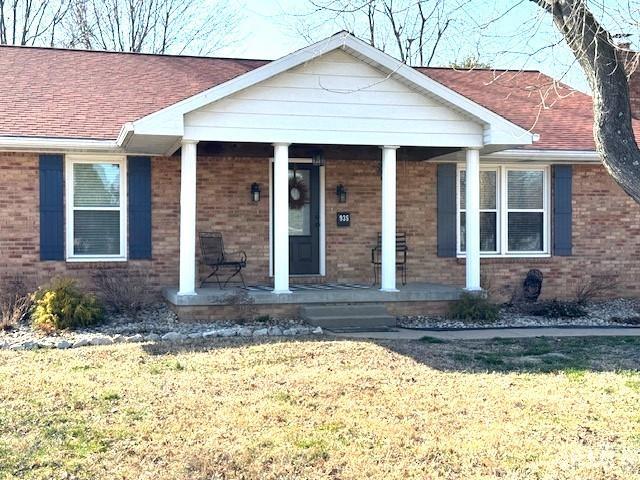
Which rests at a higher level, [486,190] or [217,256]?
[486,190]

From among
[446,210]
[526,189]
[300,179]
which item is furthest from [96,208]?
[526,189]

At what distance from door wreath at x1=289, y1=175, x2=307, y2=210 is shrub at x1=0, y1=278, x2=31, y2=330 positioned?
4.79 metres

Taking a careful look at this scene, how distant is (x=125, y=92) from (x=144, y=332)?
229 inches

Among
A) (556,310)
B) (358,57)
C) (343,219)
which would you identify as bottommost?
(556,310)

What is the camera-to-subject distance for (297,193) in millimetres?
13297

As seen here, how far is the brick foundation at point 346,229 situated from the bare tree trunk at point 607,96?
6.61 meters

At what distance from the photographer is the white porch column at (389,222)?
1141cm

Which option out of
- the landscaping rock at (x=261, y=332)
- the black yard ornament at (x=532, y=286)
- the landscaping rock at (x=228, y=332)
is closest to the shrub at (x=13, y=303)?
the landscaping rock at (x=228, y=332)

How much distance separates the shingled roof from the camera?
12234mm

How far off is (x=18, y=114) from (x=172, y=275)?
3.74 meters

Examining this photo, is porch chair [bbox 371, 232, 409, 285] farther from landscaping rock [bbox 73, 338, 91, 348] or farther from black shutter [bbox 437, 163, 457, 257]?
landscaping rock [bbox 73, 338, 91, 348]

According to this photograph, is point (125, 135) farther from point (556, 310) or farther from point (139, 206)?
point (556, 310)

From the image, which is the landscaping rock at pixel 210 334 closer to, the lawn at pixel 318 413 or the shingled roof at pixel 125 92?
the lawn at pixel 318 413

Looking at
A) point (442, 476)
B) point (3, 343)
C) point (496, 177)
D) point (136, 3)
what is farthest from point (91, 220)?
point (136, 3)
